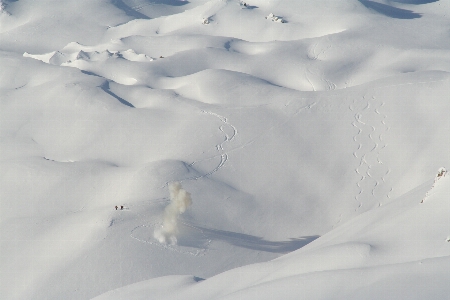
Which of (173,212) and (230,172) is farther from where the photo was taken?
(230,172)

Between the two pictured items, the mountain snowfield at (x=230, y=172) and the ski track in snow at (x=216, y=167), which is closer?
the mountain snowfield at (x=230, y=172)

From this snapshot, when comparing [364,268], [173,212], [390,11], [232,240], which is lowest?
[390,11]

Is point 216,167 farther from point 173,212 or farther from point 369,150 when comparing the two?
point 369,150

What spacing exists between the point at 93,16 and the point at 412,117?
24195 millimetres

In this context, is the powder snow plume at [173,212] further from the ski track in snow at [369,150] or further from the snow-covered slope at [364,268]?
the ski track in snow at [369,150]

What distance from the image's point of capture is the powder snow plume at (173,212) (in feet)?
40.0

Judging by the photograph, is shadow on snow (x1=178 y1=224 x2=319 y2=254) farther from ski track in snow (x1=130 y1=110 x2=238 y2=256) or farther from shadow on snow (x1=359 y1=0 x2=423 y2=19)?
shadow on snow (x1=359 y1=0 x2=423 y2=19)

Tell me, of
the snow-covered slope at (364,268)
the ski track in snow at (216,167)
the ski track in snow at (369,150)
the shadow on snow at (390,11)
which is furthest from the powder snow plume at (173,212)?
the shadow on snow at (390,11)

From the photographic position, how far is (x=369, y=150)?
49.7 feet

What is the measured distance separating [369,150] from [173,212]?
5.91m

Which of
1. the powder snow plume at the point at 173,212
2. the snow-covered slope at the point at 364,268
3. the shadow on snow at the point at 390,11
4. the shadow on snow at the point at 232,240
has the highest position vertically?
the snow-covered slope at the point at 364,268

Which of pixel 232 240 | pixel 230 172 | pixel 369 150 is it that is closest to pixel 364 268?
pixel 232 240

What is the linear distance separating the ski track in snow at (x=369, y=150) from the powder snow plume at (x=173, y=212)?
433cm

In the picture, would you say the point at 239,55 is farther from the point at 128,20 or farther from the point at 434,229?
the point at 434,229
